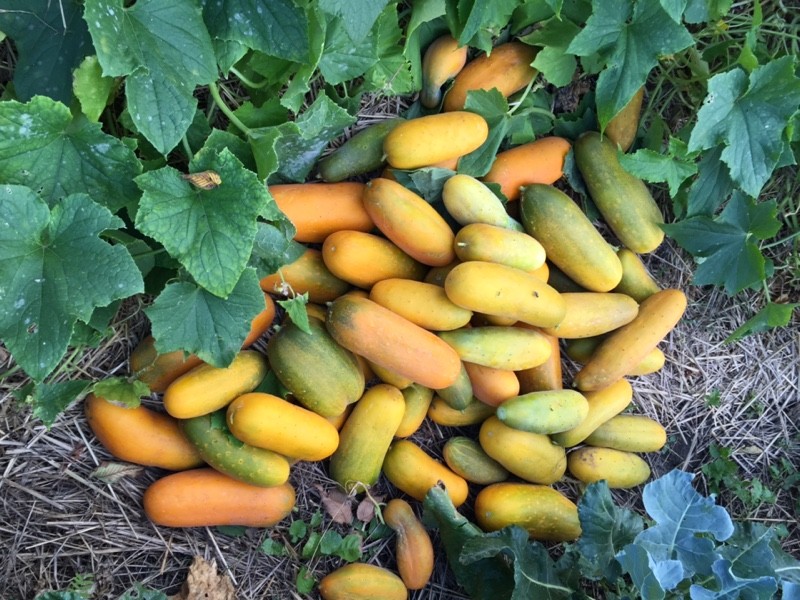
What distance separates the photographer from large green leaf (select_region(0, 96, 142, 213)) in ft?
4.62

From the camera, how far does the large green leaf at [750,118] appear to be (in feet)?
6.08

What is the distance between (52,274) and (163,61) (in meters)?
0.46

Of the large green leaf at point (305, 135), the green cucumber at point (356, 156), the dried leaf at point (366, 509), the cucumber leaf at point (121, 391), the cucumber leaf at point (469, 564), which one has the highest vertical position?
the large green leaf at point (305, 135)

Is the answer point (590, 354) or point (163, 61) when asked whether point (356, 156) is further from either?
point (590, 354)

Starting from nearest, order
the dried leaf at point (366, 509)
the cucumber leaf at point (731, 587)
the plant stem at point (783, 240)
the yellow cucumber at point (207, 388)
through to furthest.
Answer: the cucumber leaf at point (731, 587), the yellow cucumber at point (207, 388), the dried leaf at point (366, 509), the plant stem at point (783, 240)

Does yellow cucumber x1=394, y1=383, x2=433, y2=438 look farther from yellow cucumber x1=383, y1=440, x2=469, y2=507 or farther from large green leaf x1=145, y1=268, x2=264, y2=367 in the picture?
large green leaf x1=145, y1=268, x2=264, y2=367

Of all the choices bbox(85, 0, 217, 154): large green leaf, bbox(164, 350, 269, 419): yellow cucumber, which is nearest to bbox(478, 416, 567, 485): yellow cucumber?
bbox(164, 350, 269, 419): yellow cucumber

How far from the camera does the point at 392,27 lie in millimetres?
1826

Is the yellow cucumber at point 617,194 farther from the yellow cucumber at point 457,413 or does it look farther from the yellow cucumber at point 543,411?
the yellow cucumber at point 457,413

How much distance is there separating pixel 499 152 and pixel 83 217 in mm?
1157

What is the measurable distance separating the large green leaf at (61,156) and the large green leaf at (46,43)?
97 mm

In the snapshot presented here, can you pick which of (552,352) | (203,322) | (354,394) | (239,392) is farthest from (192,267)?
(552,352)

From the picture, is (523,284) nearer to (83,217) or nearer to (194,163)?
(194,163)

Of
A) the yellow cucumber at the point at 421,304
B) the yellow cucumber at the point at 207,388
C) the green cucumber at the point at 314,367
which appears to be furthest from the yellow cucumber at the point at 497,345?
the yellow cucumber at the point at 207,388
